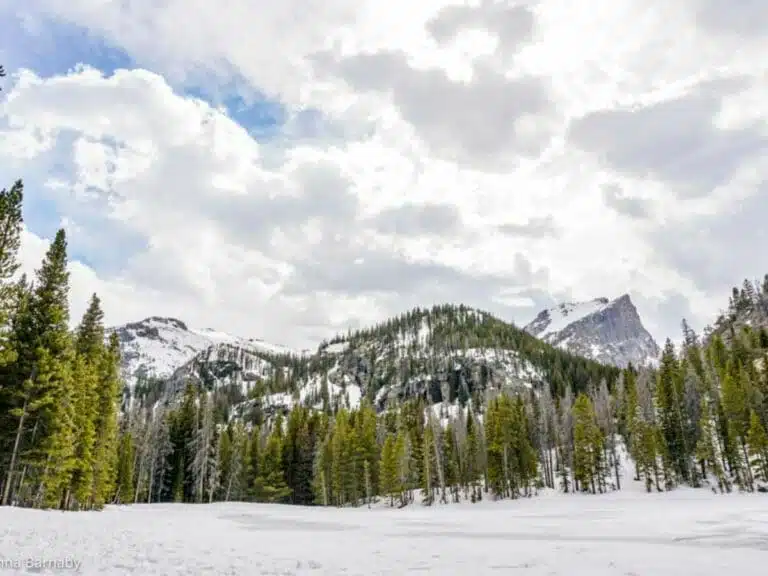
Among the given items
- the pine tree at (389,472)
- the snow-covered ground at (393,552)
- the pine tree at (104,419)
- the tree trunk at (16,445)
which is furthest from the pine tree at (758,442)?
the tree trunk at (16,445)

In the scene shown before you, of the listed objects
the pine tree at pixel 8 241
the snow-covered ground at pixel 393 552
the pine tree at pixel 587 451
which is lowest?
the snow-covered ground at pixel 393 552

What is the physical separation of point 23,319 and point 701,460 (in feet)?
255

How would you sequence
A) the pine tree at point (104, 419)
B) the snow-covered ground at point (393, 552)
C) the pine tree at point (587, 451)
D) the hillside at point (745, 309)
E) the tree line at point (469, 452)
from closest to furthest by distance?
the snow-covered ground at point (393, 552) < the pine tree at point (104, 419) < the tree line at point (469, 452) < the pine tree at point (587, 451) < the hillside at point (745, 309)

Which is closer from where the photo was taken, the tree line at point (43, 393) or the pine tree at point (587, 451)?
the tree line at point (43, 393)

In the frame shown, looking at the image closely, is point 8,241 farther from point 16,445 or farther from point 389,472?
point 389,472

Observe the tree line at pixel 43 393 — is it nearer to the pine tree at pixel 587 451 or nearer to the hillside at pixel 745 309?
the pine tree at pixel 587 451

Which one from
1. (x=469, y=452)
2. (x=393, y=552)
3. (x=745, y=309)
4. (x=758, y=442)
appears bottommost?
(x=393, y=552)

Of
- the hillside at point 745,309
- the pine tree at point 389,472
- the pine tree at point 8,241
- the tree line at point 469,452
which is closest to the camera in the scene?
the pine tree at point 8,241

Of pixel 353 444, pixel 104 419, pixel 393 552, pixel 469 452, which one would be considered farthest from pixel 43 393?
pixel 469 452

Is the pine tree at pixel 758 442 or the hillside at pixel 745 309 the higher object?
the hillside at pixel 745 309

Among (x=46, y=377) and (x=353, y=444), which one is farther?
(x=353, y=444)

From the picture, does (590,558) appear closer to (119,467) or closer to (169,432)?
(119,467)

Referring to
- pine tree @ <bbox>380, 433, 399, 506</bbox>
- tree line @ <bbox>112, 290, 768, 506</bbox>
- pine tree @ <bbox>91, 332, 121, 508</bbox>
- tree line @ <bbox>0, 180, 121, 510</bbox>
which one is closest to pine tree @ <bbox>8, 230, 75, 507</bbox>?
tree line @ <bbox>0, 180, 121, 510</bbox>

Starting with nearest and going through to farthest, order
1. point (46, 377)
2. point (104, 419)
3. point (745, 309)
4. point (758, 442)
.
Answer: point (46, 377) → point (104, 419) → point (758, 442) → point (745, 309)
